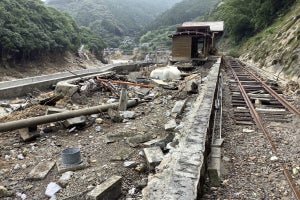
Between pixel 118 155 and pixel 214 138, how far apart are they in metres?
2.03

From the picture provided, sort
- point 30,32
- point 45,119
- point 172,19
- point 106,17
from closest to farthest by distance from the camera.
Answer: point 45,119 < point 30,32 < point 172,19 < point 106,17

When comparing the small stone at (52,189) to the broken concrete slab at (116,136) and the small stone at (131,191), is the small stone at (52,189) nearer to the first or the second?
the small stone at (131,191)

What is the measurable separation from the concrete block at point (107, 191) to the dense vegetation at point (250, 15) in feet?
112

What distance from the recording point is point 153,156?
5039mm

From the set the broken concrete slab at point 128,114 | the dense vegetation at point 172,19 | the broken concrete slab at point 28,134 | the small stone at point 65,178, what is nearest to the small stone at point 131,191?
the small stone at point 65,178

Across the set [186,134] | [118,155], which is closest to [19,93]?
[118,155]

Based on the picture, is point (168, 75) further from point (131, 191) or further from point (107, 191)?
point (107, 191)

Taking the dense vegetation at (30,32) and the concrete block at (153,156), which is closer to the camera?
the concrete block at (153,156)

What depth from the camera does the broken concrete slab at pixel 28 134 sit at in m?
7.11

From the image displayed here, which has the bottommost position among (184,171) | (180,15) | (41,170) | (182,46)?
(41,170)

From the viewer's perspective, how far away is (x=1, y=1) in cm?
3077

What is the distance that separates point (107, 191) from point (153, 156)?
4.14ft

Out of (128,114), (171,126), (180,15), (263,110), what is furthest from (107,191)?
(180,15)

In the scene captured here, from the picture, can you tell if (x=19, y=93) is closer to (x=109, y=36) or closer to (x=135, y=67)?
(x=135, y=67)
